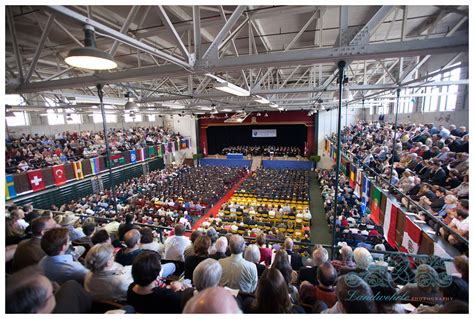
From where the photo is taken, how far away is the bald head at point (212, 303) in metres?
1.42

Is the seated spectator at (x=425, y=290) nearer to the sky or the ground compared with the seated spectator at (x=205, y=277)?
nearer to the ground

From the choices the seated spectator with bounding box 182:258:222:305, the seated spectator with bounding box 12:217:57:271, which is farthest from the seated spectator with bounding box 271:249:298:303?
the seated spectator with bounding box 12:217:57:271

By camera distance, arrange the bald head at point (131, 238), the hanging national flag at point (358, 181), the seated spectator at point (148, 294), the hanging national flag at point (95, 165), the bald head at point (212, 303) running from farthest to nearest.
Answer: the hanging national flag at point (95, 165) → the hanging national flag at point (358, 181) → the bald head at point (131, 238) → the seated spectator at point (148, 294) → the bald head at point (212, 303)

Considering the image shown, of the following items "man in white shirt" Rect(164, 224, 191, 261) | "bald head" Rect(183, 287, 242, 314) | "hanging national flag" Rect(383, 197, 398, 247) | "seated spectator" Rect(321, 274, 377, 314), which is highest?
"bald head" Rect(183, 287, 242, 314)

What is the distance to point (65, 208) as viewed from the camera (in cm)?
1118

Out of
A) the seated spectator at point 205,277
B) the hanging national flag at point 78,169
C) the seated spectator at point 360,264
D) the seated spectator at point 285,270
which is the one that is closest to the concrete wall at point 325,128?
the hanging national flag at point 78,169

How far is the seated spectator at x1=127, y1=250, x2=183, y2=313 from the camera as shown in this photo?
1.93 meters

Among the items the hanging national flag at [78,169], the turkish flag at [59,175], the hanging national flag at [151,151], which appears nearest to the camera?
the turkish flag at [59,175]

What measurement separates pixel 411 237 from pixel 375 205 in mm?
2658

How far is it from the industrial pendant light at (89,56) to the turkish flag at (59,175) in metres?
13.4

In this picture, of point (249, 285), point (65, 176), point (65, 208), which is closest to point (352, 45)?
point (249, 285)

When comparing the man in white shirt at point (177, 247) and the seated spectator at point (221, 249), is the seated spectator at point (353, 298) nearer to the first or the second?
the seated spectator at point (221, 249)

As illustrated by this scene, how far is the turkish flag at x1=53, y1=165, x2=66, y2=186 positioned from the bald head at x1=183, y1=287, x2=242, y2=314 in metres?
14.6

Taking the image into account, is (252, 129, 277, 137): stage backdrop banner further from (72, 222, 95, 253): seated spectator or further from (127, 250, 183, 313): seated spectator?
(127, 250, 183, 313): seated spectator
